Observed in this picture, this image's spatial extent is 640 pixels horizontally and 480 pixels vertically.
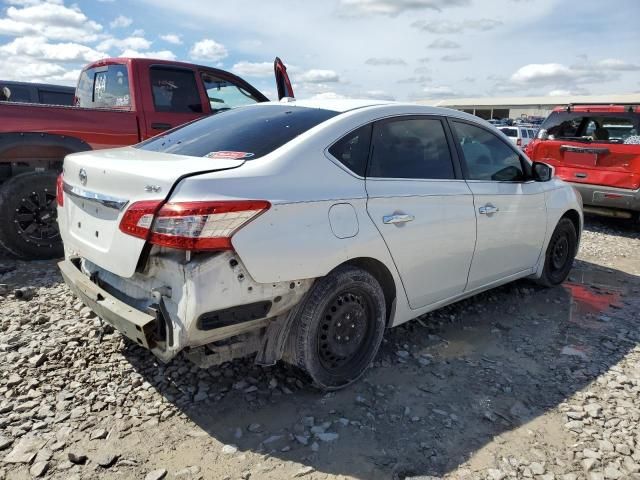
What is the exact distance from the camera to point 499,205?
3.97m

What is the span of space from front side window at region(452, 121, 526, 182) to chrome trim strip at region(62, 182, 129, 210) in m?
2.41

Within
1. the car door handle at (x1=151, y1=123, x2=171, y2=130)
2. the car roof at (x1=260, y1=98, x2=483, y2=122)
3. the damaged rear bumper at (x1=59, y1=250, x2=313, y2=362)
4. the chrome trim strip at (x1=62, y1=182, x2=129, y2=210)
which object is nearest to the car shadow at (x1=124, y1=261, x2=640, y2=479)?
the damaged rear bumper at (x1=59, y1=250, x2=313, y2=362)

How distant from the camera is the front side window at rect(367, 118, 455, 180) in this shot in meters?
3.21

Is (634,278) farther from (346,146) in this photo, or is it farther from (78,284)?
(78,284)

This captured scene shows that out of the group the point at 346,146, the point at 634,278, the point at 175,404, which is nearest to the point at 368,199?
the point at 346,146

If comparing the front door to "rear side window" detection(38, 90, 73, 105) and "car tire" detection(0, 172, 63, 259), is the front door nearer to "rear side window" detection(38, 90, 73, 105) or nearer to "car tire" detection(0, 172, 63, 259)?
"car tire" detection(0, 172, 63, 259)

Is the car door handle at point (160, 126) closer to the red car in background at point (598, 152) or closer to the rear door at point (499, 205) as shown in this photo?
the rear door at point (499, 205)

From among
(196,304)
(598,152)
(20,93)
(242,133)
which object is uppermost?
(20,93)

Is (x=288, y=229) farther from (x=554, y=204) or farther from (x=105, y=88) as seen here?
(x=105, y=88)

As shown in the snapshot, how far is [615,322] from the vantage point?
440 centimetres

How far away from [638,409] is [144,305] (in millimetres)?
2902

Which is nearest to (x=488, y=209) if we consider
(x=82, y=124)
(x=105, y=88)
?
Result: (x=82, y=124)

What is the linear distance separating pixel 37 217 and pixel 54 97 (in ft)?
19.2

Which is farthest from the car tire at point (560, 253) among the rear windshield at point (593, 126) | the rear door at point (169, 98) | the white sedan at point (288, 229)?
the rear door at point (169, 98)
